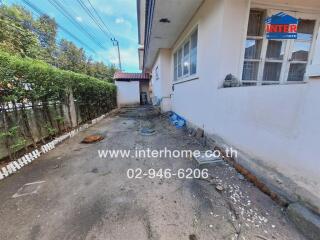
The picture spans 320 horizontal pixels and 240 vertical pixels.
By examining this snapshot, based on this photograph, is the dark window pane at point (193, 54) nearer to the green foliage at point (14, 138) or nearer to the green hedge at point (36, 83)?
the green hedge at point (36, 83)

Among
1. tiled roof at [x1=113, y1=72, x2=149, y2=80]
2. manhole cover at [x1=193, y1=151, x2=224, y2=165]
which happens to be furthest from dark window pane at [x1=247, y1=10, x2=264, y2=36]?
tiled roof at [x1=113, y1=72, x2=149, y2=80]

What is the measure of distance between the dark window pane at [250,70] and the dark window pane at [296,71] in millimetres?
792

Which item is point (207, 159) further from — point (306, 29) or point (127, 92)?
point (127, 92)

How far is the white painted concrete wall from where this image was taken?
1280 cm

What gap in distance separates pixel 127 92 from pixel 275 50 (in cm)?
1116

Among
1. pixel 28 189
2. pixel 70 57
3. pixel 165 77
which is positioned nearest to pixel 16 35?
pixel 70 57

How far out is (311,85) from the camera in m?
1.34

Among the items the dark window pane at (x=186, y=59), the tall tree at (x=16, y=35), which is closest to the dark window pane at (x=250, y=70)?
the dark window pane at (x=186, y=59)

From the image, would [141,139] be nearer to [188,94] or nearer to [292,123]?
[188,94]

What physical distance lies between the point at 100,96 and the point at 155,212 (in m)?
6.90

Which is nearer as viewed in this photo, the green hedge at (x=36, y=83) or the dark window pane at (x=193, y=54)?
the green hedge at (x=36, y=83)

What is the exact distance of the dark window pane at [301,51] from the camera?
3.08 metres

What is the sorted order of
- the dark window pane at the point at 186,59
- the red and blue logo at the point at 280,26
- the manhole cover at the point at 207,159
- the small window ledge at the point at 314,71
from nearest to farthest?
the small window ledge at the point at 314,71, the manhole cover at the point at 207,159, the red and blue logo at the point at 280,26, the dark window pane at the point at 186,59

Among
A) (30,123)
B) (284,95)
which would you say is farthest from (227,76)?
(30,123)
